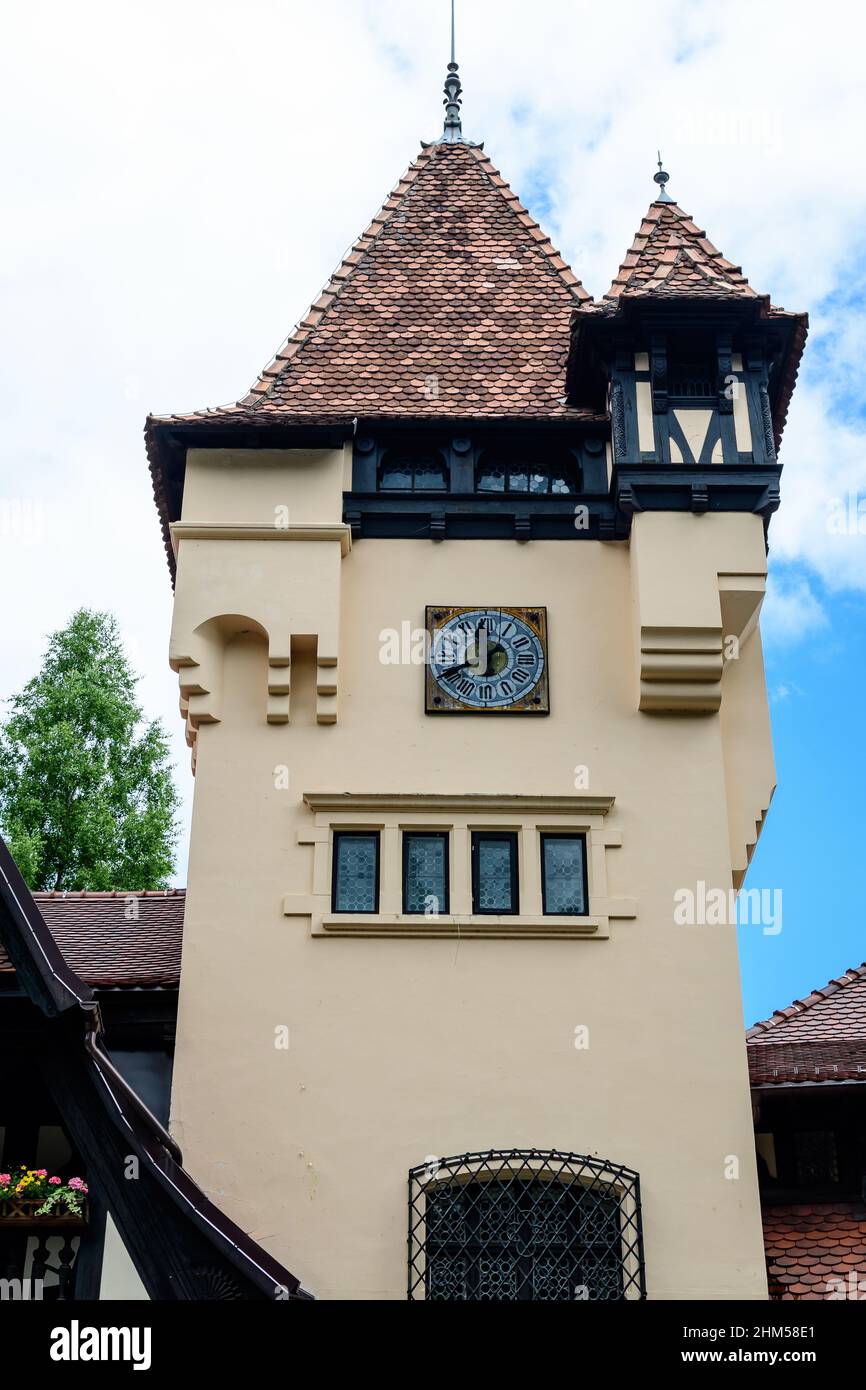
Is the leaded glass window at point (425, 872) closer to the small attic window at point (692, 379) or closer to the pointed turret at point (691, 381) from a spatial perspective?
the pointed turret at point (691, 381)

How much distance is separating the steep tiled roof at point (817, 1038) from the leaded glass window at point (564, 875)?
6.15ft

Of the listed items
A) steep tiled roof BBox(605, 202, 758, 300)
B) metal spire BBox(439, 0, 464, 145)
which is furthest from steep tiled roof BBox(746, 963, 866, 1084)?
metal spire BBox(439, 0, 464, 145)

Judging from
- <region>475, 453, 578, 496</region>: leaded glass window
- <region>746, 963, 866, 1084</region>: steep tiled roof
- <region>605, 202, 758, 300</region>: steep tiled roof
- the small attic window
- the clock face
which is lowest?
<region>746, 963, 866, 1084</region>: steep tiled roof

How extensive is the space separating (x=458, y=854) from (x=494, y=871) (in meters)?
0.32

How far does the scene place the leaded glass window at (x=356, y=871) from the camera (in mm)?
13609

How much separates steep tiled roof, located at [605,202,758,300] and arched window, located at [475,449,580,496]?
5.19 ft

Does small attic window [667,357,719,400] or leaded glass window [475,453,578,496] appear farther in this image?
leaded glass window [475,453,578,496]

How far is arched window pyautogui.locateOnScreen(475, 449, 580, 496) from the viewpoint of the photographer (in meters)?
15.5

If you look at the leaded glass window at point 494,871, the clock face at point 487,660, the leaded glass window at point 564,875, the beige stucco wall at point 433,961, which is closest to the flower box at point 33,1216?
the beige stucco wall at point 433,961

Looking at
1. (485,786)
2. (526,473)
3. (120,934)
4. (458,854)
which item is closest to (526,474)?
(526,473)

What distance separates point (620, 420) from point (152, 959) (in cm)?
606

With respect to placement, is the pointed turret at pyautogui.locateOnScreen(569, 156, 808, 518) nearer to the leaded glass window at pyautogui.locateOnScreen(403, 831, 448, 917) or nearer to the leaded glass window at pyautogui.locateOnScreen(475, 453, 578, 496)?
the leaded glass window at pyautogui.locateOnScreen(475, 453, 578, 496)

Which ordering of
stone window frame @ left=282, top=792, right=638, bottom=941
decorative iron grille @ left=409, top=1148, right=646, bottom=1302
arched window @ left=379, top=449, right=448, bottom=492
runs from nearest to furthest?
decorative iron grille @ left=409, top=1148, right=646, bottom=1302, stone window frame @ left=282, top=792, right=638, bottom=941, arched window @ left=379, top=449, right=448, bottom=492

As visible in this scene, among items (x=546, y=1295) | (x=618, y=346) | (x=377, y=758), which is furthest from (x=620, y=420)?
(x=546, y=1295)
